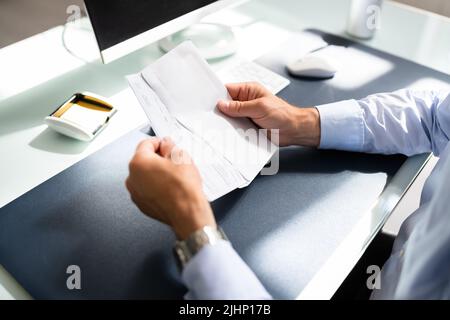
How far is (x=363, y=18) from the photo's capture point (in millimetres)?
1130

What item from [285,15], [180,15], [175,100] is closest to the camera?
[175,100]

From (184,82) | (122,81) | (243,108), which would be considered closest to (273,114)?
(243,108)

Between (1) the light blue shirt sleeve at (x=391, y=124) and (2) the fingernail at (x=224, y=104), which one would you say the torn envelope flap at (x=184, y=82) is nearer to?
(2) the fingernail at (x=224, y=104)

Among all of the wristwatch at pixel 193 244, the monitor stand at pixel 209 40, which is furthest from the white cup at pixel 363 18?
the wristwatch at pixel 193 244

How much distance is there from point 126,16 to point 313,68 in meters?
0.44

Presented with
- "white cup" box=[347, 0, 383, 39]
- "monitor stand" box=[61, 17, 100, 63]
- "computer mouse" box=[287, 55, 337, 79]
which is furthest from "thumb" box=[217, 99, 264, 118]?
"white cup" box=[347, 0, 383, 39]

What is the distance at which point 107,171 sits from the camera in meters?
0.73

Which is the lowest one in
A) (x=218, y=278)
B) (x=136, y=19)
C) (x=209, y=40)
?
(x=218, y=278)

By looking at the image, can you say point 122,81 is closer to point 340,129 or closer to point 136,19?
point 136,19

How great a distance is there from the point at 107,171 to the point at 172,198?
22cm

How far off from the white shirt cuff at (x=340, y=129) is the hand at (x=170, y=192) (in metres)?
0.30

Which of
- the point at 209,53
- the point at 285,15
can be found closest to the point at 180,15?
the point at 209,53
